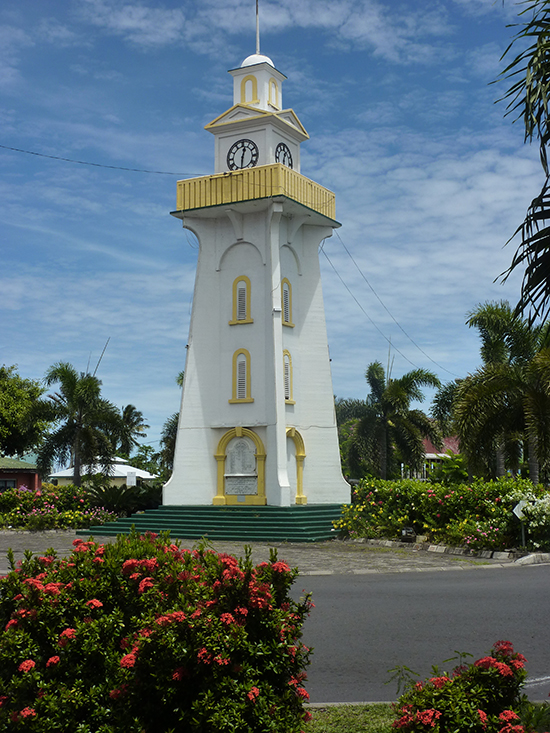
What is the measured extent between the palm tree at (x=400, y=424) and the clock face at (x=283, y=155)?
12.4m

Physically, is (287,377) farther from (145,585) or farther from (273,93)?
(145,585)

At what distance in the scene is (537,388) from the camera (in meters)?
22.8

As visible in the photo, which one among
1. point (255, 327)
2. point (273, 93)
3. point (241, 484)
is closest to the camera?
point (241, 484)

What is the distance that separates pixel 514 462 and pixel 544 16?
1942cm

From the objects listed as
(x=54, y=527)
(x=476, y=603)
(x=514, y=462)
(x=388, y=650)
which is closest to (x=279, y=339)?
(x=514, y=462)

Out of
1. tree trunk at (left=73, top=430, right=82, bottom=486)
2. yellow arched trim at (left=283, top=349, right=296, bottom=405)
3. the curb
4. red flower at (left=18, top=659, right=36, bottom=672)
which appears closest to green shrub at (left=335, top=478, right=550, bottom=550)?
the curb

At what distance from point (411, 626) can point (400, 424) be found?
28.7 metres

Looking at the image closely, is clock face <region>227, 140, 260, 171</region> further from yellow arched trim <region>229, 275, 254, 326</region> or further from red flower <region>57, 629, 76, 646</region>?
red flower <region>57, 629, 76, 646</region>

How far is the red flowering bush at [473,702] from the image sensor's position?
459 centimetres

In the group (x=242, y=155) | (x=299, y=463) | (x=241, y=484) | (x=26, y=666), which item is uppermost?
(x=242, y=155)

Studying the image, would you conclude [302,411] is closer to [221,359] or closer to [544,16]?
[221,359]

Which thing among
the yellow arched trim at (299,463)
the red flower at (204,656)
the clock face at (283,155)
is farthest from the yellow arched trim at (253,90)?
the red flower at (204,656)

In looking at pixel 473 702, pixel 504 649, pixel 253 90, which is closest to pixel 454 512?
pixel 504 649

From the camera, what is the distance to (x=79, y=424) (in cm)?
3412
